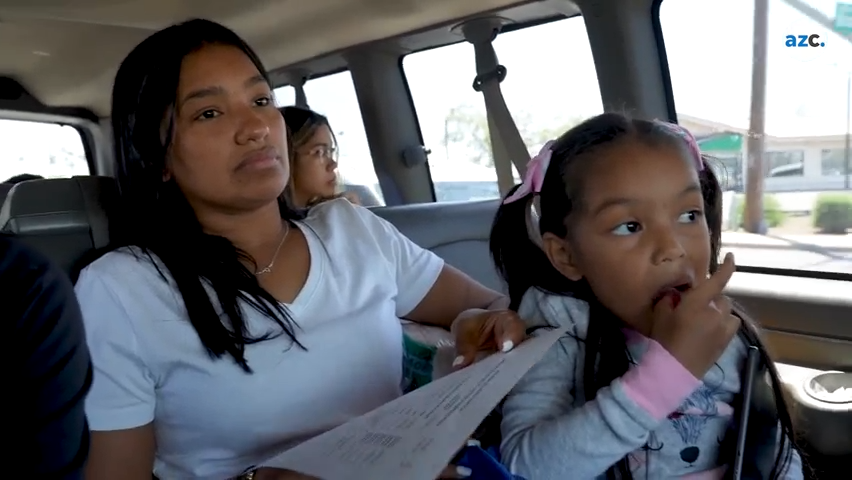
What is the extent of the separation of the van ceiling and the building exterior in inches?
27.5

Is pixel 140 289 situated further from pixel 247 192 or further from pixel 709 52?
pixel 709 52

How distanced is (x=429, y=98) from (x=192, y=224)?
2.04 metres

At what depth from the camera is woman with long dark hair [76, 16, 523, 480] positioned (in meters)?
1.11

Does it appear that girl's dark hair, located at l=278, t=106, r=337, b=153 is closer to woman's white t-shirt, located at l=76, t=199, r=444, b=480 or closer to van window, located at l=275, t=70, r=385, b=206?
van window, located at l=275, t=70, r=385, b=206

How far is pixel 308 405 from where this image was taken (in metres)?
1.18

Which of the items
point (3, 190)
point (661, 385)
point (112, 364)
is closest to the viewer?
point (661, 385)

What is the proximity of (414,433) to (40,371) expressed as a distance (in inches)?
14.2

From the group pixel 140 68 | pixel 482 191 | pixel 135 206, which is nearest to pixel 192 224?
pixel 135 206

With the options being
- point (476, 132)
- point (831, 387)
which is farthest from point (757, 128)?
point (476, 132)

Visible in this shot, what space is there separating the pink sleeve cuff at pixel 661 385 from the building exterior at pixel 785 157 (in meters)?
1.11

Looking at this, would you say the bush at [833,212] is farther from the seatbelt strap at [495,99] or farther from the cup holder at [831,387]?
the seatbelt strap at [495,99]

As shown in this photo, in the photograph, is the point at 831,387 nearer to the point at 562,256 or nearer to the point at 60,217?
the point at 562,256

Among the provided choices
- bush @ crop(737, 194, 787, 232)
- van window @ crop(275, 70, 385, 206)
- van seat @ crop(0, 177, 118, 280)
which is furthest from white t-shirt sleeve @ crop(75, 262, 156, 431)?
van window @ crop(275, 70, 385, 206)

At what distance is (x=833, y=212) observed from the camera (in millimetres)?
1985
